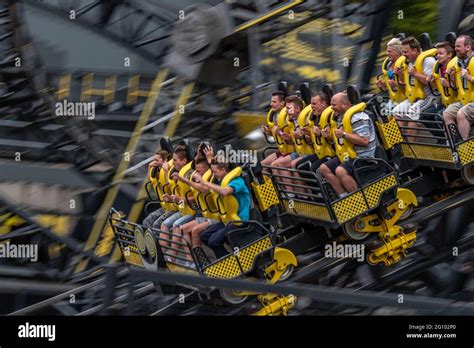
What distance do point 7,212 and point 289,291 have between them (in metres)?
6.55

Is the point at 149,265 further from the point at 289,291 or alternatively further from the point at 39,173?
the point at 39,173

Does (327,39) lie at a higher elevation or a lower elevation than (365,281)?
higher

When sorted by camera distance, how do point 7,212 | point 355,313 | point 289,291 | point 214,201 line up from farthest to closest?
point 7,212 < point 214,201 < point 355,313 < point 289,291

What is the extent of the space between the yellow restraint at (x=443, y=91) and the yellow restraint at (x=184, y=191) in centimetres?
219

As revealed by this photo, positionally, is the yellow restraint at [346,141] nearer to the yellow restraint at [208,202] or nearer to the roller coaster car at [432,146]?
the roller coaster car at [432,146]

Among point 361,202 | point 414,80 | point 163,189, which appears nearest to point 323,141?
point 361,202

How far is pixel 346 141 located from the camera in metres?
11.8

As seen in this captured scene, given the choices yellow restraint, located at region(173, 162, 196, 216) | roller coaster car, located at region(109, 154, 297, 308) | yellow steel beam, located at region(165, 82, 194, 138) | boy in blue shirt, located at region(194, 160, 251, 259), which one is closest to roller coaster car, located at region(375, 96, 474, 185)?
roller coaster car, located at region(109, 154, 297, 308)

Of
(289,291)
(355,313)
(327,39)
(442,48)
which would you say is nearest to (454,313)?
(355,313)

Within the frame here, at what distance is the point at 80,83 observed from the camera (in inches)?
690

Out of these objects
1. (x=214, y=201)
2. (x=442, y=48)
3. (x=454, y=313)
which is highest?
(x=442, y=48)

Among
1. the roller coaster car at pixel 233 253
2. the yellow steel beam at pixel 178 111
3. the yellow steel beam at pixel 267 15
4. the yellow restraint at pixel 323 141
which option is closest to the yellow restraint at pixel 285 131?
the yellow restraint at pixel 323 141

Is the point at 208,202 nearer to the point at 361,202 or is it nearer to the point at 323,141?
the point at 323,141

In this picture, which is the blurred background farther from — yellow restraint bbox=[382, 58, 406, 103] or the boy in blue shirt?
the boy in blue shirt
